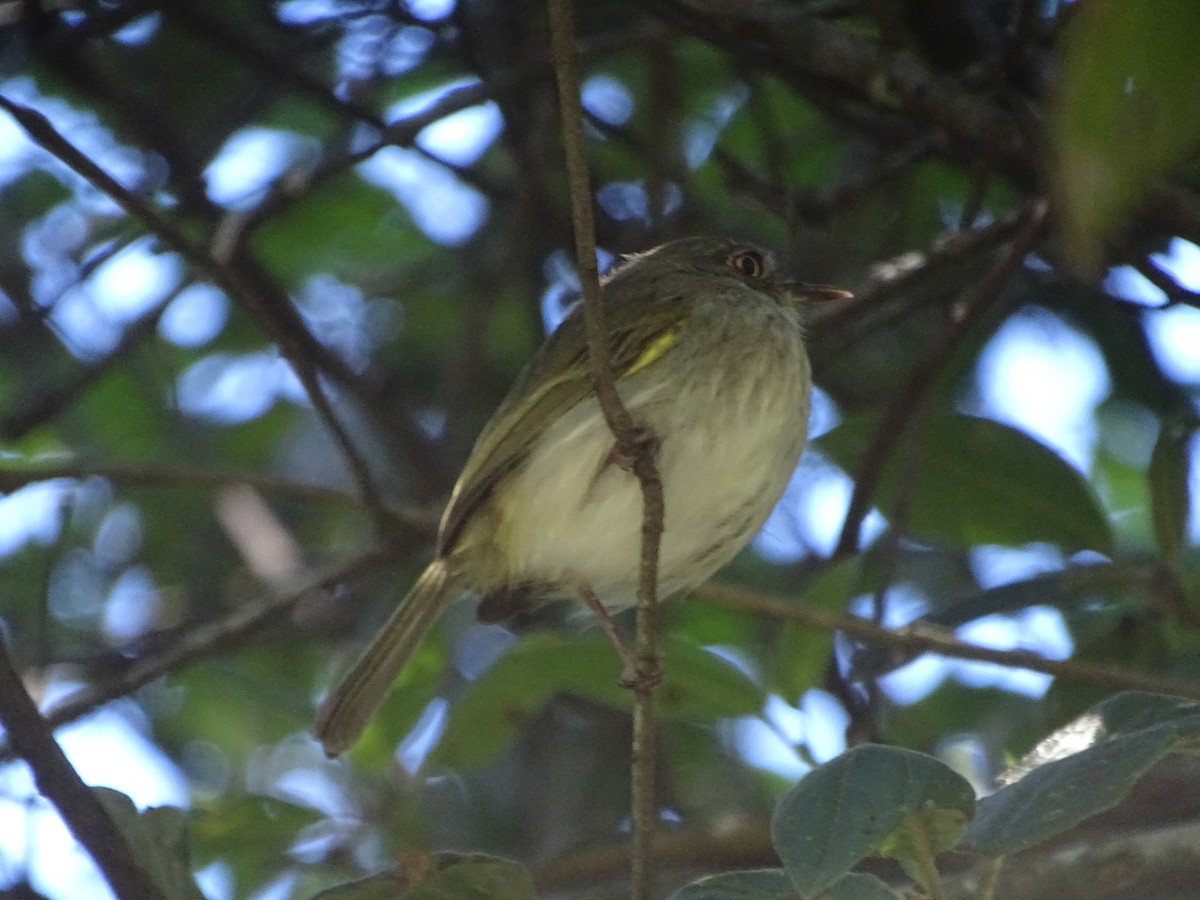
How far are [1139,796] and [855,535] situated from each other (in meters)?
1.19

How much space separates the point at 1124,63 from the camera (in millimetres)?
1055

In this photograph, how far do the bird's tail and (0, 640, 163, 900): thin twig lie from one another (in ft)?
4.35

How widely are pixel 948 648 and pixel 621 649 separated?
0.70 meters

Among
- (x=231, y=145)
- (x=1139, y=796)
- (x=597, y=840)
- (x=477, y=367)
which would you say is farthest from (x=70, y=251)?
(x=1139, y=796)

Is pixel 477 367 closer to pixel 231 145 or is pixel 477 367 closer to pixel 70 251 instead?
pixel 231 145

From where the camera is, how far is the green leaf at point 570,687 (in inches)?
125

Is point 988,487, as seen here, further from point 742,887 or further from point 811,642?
point 742,887

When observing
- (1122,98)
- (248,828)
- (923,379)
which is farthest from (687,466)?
(1122,98)

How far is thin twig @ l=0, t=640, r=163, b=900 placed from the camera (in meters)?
1.93

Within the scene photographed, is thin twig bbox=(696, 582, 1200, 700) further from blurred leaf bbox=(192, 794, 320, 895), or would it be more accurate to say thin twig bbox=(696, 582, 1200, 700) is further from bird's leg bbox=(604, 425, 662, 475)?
blurred leaf bbox=(192, 794, 320, 895)

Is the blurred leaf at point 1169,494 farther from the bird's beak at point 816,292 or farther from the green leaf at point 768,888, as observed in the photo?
the green leaf at point 768,888

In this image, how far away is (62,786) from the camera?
1938 mm

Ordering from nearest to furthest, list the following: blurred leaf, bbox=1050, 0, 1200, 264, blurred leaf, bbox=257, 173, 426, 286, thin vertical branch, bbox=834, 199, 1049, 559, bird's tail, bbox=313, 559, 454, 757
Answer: blurred leaf, bbox=1050, 0, 1200, 264 → bird's tail, bbox=313, 559, 454, 757 → thin vertical branch, bbox=834, 199, 1049, 559 → blurred leaf, bbox=257, 173, 426, 286

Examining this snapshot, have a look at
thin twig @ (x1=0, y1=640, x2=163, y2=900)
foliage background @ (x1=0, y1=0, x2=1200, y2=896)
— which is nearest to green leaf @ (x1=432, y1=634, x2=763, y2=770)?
foliage background @ (x1=0, y1=0, x2=1200, y2=896)
